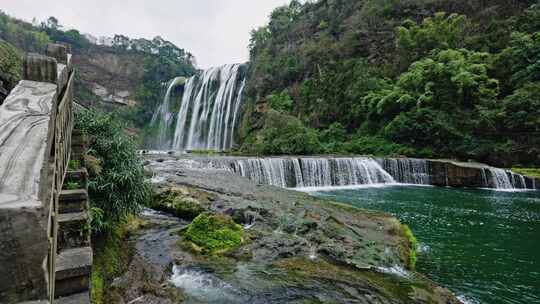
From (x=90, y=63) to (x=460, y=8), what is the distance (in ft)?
166

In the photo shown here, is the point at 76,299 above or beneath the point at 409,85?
beneath

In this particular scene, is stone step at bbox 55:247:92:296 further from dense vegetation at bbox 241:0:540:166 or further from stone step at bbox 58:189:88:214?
dense vegetation at bbox 241:0:540:166

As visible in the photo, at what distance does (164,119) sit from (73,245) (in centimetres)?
4292

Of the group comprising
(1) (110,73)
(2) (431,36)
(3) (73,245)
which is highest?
(1) (110,73)

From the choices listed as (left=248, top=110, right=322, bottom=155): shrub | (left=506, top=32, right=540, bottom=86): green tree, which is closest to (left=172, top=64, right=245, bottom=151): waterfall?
(left=248, top=110, right=322, bottom=155): shrub

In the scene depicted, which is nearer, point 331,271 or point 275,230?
point 331,271

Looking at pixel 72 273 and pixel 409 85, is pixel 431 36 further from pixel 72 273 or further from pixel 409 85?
pixel 72 273

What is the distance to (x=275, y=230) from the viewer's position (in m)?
5.07

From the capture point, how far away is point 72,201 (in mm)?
2346

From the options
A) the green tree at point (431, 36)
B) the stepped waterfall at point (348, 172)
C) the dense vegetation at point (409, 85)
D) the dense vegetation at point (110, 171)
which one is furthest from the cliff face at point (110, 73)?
the dense vegetation at point (110, 171)

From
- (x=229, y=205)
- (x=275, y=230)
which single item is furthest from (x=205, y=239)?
(x=229, y=205)

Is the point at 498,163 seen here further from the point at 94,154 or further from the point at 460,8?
the point at 94,154

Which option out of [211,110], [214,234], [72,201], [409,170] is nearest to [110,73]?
[211,110]

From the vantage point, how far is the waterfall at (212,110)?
32250mm
